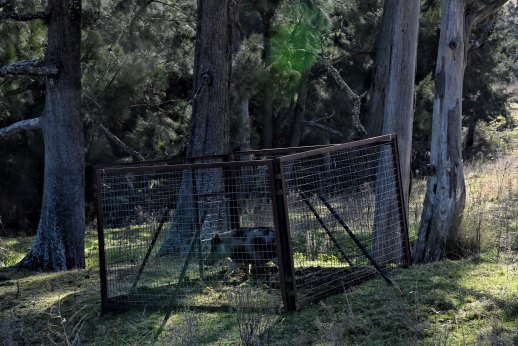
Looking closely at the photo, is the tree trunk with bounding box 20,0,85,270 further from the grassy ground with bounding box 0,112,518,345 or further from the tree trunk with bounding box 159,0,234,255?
the grassy ground with bounding box 0,112,518,345

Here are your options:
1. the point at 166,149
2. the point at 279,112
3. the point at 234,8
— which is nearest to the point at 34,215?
the point at 166,149

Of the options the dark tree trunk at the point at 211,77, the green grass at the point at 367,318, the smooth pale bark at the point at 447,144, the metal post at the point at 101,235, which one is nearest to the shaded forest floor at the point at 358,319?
the green grass at the point at 367,318

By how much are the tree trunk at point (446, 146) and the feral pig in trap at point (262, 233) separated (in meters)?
0.99

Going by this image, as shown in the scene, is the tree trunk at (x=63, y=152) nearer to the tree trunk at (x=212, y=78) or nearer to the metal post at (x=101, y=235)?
the tree trunk at (x=212, y=78)

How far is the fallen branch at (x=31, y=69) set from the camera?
1234 cm

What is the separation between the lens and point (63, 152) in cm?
1281

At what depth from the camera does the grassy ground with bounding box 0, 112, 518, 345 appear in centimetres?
617

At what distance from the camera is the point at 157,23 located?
19.6 metres

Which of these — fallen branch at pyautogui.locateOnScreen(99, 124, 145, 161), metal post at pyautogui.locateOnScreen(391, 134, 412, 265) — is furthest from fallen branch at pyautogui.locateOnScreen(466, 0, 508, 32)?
fallen branch at pyautogui.locateOnScreen(99, 124, 145, 161)

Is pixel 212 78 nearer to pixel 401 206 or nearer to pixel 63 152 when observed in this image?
pixel 63 152

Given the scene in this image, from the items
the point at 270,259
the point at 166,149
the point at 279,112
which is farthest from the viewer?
the point at 279,112

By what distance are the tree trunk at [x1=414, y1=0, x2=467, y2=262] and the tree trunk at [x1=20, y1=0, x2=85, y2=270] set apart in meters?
6.37

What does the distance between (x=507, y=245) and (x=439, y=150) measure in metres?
1.56

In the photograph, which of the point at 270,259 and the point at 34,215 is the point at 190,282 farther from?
the point at 34,215
